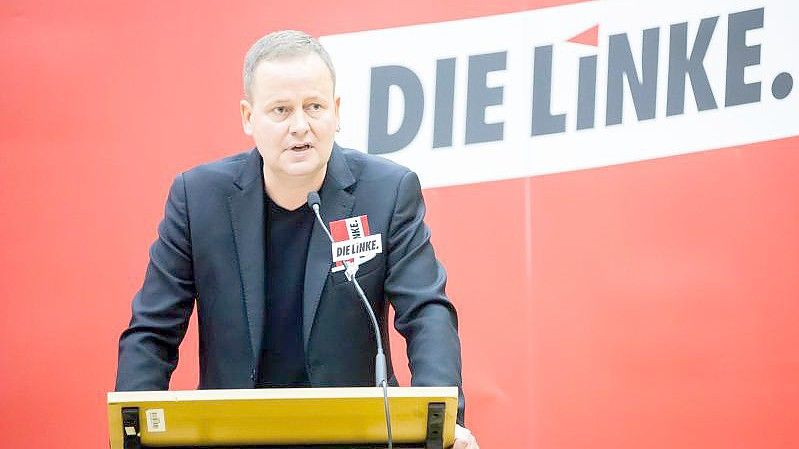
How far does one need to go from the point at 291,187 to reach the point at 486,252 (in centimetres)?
104

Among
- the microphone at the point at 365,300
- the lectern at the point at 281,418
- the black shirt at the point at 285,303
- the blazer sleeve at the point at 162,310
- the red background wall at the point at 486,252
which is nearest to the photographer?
the lectern at the point at 281,418

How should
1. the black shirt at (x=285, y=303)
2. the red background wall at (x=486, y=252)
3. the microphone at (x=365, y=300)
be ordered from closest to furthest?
the microphone at (x=365, y=300)
the black shirt at (x=285, y=303)
the red background wall at (x=486, y=252)

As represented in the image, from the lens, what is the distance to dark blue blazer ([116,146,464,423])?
2.26m

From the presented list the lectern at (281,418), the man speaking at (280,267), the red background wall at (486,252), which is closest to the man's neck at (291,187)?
the man speaking at (280,267)

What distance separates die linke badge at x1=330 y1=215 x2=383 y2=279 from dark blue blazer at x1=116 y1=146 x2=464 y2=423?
0.02m

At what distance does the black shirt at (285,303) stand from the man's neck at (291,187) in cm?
2

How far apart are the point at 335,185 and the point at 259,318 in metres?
0.33

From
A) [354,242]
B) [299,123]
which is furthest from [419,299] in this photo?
[299,123]

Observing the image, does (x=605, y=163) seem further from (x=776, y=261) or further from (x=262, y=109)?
(x=262, y=109)

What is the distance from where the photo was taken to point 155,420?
167cm

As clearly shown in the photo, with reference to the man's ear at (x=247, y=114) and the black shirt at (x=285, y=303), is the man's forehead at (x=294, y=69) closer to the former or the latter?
the man's ear at (x=247, y=114)

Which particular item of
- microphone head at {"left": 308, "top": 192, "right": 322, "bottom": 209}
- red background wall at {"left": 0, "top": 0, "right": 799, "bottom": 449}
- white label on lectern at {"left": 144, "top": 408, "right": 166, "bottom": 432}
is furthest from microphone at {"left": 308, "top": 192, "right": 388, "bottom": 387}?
red background wall at {"left": 0, "top": 0, "right": 799, "bottom": 449}

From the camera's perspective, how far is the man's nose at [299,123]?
7.03 ft

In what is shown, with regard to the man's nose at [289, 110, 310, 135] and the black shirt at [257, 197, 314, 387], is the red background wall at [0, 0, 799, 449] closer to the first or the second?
the black shirt at [257, 197, 314, 387]
